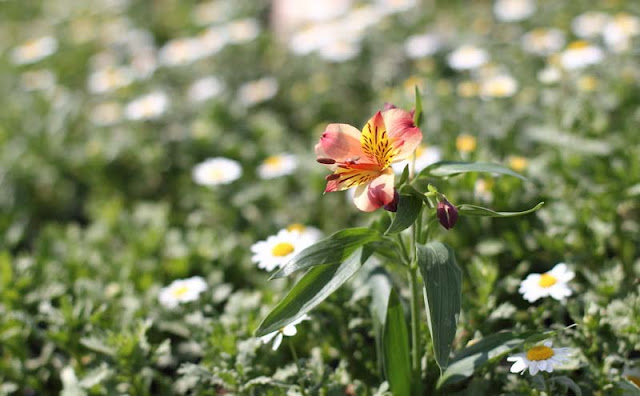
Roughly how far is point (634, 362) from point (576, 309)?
0.67ft

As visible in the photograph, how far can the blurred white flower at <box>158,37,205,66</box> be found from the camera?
486cm

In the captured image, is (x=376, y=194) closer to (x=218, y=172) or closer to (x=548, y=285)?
(x=548, y=285)

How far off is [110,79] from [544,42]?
9.34ft

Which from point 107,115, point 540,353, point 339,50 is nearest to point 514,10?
point 339,50

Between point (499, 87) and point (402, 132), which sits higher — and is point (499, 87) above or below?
below

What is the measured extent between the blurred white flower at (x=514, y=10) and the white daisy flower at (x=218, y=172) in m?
2.32

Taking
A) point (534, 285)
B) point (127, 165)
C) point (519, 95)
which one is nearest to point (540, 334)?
point (534, 285)

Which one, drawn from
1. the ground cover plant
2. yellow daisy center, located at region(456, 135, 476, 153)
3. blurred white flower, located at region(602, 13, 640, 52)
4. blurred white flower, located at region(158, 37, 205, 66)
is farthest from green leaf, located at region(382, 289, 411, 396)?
blurred white flower, located at region(158, 37, 205, 66)

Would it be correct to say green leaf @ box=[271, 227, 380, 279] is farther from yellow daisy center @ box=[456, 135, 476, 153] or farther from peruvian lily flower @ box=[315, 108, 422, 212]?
yellow daisy center @ box=[456, 135, 476, 153]

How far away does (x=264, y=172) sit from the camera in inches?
130

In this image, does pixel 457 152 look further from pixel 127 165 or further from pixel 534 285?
pixel 127 165

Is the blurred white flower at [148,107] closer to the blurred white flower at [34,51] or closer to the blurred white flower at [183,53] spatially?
the blurred white flower at [183,53]

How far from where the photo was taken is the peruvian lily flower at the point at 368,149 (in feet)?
5.10

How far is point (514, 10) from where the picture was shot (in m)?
4.64
